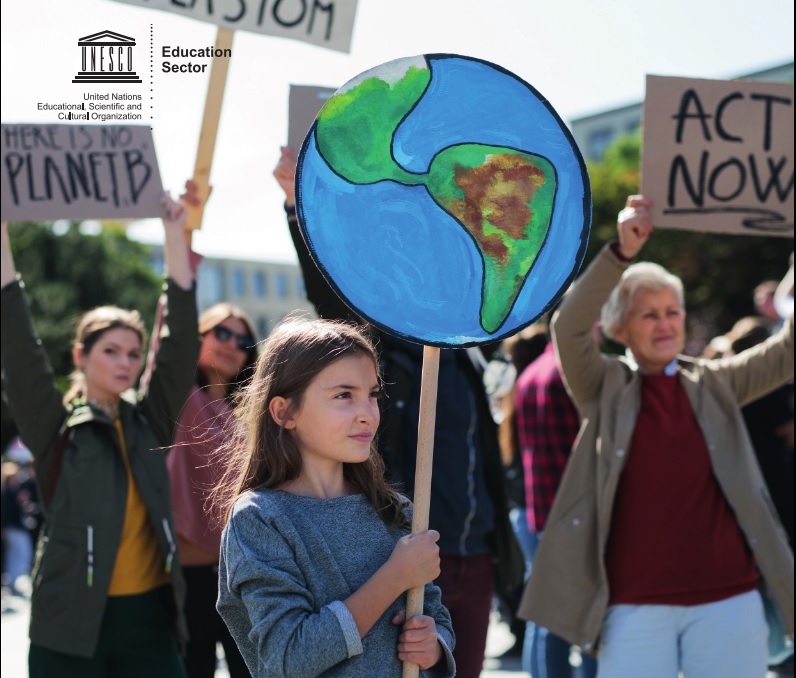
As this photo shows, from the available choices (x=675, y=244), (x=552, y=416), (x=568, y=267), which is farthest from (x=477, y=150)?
(x=675, y=244)

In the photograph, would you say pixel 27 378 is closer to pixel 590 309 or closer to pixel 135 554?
pixel 135 554

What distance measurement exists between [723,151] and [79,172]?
2633 millimetres

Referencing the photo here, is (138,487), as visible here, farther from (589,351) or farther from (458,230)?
(458,230)

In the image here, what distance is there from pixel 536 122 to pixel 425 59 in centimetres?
28

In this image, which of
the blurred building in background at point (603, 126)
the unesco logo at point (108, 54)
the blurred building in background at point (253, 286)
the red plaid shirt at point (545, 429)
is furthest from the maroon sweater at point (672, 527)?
the blurred building in background at point (253, 286)

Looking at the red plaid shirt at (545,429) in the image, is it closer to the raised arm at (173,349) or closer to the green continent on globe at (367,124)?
the raised arm at (173,349)

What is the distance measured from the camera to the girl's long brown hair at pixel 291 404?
2441 mm

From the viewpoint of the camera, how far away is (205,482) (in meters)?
4.41

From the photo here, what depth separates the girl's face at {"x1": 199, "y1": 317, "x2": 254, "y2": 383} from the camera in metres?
4.77

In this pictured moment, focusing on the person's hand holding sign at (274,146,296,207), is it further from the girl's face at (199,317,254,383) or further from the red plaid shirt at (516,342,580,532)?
the red plaid shirt at (516,342,580,532)

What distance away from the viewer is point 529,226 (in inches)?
98.8

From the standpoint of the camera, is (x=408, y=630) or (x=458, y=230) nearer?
(x=408, y=630)

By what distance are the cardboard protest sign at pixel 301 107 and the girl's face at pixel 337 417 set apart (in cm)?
172

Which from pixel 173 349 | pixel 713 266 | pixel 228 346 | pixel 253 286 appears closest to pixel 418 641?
pixel 173 349
